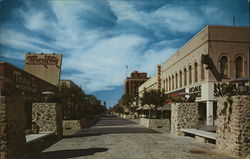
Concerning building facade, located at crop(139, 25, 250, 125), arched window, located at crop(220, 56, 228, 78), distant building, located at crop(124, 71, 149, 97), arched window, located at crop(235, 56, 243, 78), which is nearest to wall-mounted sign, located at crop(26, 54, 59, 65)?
building facade, located at crop(139, 25, 250, 125)

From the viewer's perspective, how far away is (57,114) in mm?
15344

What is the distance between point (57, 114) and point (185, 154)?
9.23m

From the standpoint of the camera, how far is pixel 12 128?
8.46 meters

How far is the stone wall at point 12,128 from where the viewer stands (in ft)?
26.2

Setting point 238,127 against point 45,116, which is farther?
point 45,116

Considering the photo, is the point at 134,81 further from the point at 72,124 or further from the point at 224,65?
the point at 72,124

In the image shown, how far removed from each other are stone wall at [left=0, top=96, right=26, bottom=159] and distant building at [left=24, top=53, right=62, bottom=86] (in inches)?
1841

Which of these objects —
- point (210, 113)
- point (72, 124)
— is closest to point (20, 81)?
point (72, 124)

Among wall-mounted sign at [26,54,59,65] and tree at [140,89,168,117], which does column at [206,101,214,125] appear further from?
wall-mounted sign at [26,54,59,65]

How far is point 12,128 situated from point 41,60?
48.8 meters

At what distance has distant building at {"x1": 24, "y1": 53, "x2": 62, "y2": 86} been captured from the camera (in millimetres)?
53500

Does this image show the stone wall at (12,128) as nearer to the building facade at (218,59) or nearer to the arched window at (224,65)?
the building facade at (218,59)

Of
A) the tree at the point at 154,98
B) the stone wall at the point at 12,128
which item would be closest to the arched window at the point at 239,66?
the tree at the point at 154,98

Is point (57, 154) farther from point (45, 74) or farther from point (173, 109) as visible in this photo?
point (45, 74)
